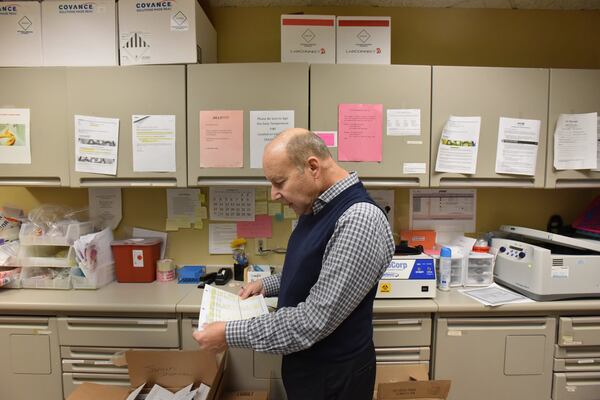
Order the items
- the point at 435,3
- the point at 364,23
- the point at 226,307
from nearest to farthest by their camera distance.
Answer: the point at 226,307, the point at 364,23, the point at 435,3

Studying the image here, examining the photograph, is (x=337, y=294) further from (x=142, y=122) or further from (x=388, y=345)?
(x=142, y=122)

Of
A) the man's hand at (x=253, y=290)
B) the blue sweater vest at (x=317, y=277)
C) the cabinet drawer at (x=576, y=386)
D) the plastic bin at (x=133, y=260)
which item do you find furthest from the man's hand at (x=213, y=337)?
the cabinet drawer at (x=576, y=386)

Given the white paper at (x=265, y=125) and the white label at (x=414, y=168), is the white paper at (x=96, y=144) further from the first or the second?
the white label at (x=414, y=168)

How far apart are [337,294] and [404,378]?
0.95 m

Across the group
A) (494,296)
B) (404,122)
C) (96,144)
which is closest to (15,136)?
(96,144)

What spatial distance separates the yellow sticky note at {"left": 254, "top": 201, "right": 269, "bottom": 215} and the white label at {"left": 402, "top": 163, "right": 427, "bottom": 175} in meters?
0.85

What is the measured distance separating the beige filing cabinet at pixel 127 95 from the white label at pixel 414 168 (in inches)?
44.6

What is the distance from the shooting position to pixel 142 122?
1.58 metres

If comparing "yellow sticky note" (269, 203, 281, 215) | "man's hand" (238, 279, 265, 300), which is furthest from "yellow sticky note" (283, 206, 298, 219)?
"man's hand" (238, 279, 265, 300)

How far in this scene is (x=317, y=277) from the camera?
39.3 inches

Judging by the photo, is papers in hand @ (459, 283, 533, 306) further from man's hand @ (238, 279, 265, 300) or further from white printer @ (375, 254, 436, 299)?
man's hand @ (238, 279, 265, 300)

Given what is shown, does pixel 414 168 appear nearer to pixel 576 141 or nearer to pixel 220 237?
pixel 576 141

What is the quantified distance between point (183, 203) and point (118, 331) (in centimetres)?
78

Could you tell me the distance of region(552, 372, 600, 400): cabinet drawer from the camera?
155 cm
